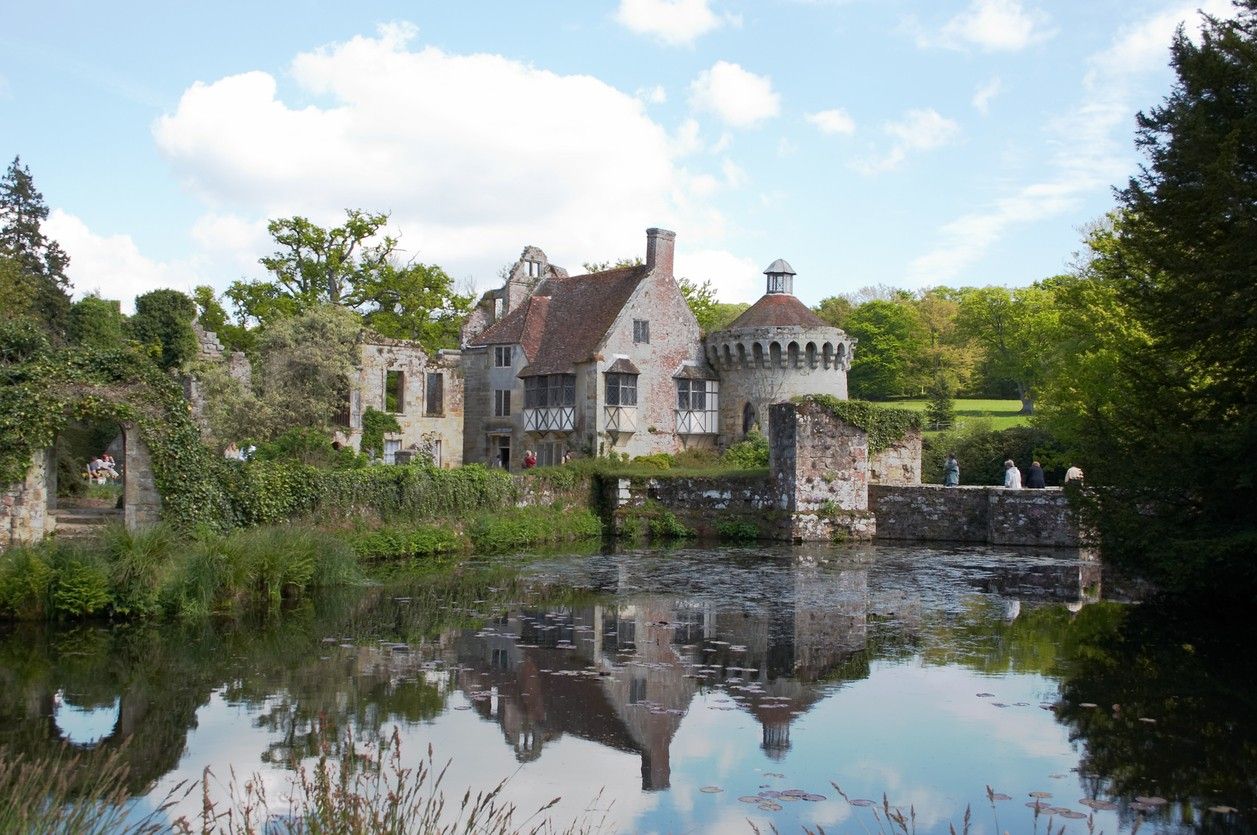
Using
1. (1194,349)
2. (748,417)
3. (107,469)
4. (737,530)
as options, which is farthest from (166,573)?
(748,417)

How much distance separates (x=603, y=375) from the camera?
127 feet

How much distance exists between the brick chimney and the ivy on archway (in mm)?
23905

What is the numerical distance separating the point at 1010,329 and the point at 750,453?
29.3m

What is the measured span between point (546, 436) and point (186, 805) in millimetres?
33077

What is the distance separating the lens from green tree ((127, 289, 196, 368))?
146 feet

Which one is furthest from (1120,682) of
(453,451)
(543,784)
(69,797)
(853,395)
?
(853,395)

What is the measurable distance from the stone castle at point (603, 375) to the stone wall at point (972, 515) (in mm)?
11494

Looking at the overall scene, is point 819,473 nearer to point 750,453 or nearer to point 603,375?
point 750,453

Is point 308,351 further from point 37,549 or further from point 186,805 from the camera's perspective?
point 186,805

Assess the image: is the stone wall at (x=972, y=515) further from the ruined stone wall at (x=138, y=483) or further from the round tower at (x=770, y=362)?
the ruined stone wall at (x=138, y=483)

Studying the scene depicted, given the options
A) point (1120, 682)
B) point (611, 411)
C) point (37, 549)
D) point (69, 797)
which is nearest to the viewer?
point (69, 797)

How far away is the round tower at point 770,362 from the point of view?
40.5 m

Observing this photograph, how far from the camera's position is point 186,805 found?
25.0 ft

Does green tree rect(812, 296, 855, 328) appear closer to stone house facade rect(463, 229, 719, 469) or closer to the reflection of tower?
stone house facade rect(463, 229, 719, 469)
